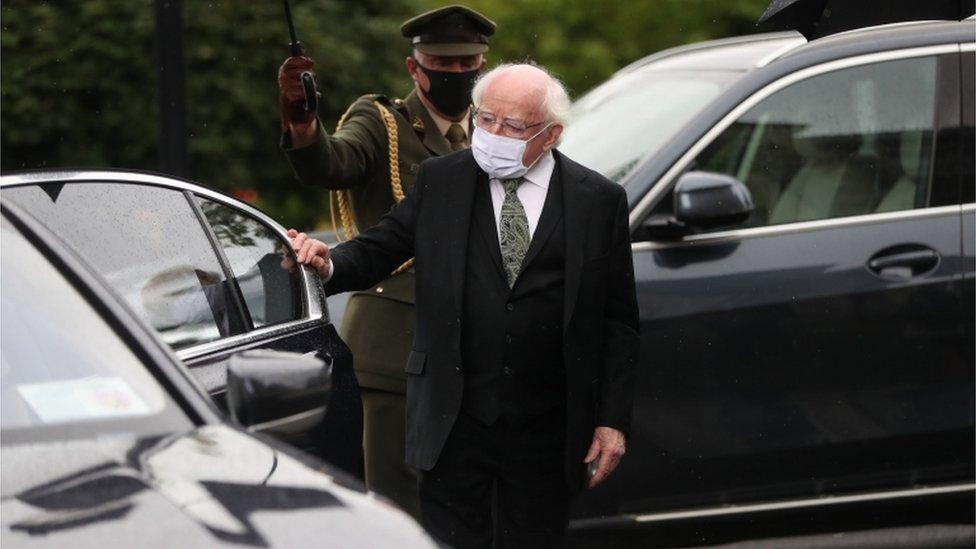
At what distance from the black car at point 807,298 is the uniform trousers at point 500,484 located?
1190 mm

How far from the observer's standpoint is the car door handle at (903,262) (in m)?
6.58

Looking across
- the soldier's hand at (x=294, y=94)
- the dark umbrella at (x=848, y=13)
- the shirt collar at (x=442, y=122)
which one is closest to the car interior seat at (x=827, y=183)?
the dark umbrella at (x=848, y=13)

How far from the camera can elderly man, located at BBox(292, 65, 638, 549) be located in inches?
202

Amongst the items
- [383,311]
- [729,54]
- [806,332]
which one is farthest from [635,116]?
[383,311]

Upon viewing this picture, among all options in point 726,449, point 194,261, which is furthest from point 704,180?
point 194,261

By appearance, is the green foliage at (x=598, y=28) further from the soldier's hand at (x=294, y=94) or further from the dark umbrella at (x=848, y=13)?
the soldier's hand at (x=294, y=94)

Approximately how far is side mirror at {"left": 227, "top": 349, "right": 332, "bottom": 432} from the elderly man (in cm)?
139

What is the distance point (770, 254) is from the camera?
658 centimetres

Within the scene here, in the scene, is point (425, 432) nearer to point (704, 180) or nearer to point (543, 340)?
point (543, 340)

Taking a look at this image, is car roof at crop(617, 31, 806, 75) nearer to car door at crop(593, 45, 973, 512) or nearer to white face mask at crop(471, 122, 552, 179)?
car door at crop(593, 45, 973, 512)

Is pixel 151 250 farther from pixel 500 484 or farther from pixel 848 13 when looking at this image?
pixel 848 13

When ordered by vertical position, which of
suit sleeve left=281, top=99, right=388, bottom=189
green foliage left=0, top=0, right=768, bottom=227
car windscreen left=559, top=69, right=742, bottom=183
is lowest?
green foliage left=0, top=0, right=768, bottom=227

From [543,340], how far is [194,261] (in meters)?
0.90

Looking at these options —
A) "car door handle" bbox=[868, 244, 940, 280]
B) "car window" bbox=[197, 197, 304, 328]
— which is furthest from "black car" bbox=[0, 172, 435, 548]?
"car door handle" bbox=[868, 244, 940, 280]
